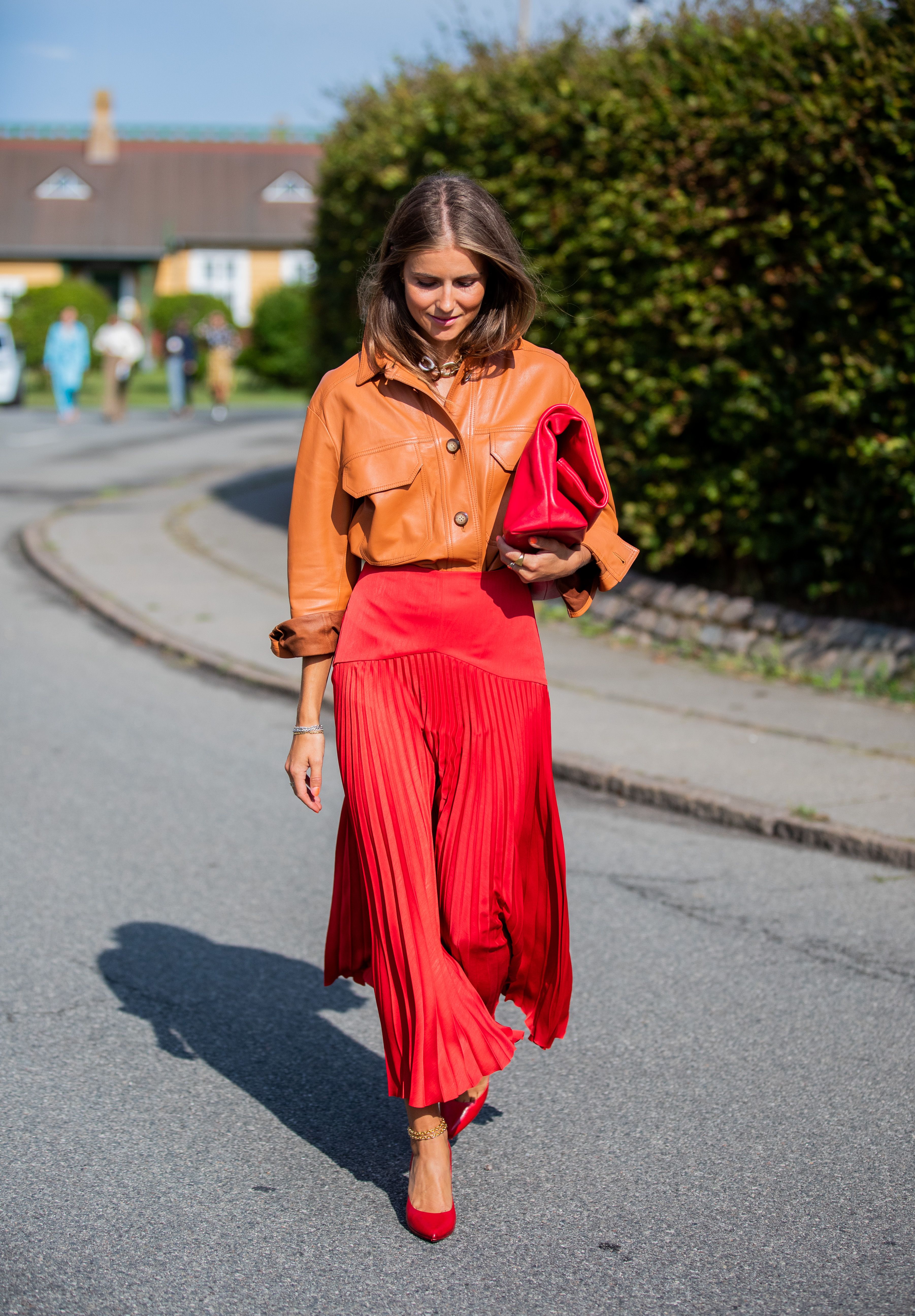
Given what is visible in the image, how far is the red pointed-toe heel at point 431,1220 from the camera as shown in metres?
2.89

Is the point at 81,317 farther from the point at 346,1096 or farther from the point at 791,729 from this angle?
the point at 346,1096

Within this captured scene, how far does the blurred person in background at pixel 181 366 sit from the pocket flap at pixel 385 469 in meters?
25.0

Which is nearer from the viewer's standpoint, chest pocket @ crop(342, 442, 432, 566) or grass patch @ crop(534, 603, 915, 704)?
chest pocket @ crop(342, 442, 432, 566)

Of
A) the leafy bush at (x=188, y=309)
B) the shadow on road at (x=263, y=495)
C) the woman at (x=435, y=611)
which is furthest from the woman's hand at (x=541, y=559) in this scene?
the leafy bush at (x=188, y=309)

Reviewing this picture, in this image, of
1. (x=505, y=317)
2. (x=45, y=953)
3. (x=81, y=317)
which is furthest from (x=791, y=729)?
(x=81, y=317)

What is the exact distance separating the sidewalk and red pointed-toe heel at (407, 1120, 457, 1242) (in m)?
2.91

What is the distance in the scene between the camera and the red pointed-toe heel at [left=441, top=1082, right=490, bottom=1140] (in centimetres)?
311

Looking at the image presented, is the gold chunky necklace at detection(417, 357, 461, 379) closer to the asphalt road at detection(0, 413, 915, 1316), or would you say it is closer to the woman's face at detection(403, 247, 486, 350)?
the woman's face at detection(403, 247, 486, 350)

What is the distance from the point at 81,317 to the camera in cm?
3750

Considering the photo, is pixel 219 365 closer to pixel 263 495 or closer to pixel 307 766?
pixel 263 495

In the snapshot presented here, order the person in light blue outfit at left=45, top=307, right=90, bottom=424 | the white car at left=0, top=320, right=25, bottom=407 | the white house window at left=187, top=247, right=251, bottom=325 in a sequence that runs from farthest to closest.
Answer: the white house window at left=187, top=247, right=251, bottom=325, the white car at left=0, top=320, right=25, bottom=407, the person in light blue outfit at left=45, top=307, right=90, bottom=424

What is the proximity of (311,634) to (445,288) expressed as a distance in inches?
30.4

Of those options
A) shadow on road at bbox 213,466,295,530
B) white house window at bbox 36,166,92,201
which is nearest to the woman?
shadow on road at bbox 213,466,295,530

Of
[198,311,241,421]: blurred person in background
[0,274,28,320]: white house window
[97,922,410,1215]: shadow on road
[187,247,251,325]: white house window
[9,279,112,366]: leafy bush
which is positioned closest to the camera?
[97,922,410,1215]: shadow on road
